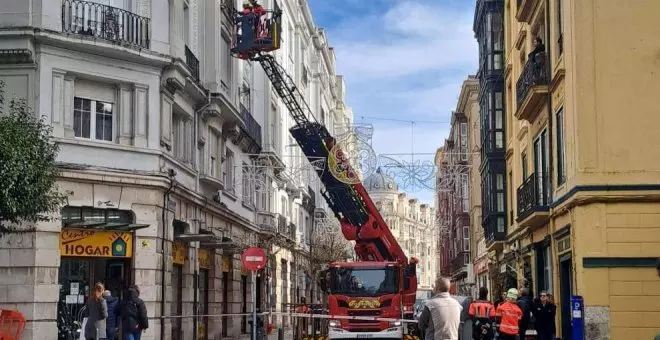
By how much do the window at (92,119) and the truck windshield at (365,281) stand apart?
7.72 meters

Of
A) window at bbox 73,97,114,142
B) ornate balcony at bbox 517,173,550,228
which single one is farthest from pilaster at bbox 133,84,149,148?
ornate balcony at bbox 517,173,550,228

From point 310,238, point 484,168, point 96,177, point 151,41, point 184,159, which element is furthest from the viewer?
point 310,238

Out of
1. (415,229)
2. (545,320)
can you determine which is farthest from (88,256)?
(415,229)

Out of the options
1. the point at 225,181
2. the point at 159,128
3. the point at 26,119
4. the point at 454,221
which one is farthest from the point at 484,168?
the point at 454,221

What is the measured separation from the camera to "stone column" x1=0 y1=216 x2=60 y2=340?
797 inches

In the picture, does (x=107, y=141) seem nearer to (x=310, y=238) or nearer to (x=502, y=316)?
(x=502, y=316)

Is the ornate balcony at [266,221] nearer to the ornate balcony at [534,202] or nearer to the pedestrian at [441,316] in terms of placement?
the ornate balcony at [534,202]

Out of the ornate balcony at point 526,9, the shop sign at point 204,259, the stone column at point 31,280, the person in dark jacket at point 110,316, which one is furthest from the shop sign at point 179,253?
the ornate balcony at point 526,9

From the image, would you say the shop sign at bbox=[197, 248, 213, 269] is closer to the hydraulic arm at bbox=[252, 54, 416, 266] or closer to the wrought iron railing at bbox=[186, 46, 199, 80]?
the hydraulic arm at bbox=[252, 54, 416, 266]

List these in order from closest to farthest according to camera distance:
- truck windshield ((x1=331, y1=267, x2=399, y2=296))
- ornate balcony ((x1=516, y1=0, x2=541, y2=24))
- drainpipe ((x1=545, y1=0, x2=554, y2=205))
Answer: drainpipe ((x1=545, y1=0, x2=554, y2=205)), ornate balcony ((x1=516, y1=0, x2=541, y2=24)), truck windshield ((x1=331, y1=267, x2=399, y2=296))

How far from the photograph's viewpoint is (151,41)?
2347 centimetres

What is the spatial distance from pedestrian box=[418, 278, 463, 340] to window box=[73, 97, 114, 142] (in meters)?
13.2

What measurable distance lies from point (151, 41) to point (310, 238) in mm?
35383

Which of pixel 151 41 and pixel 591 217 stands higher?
pixel 151 41
